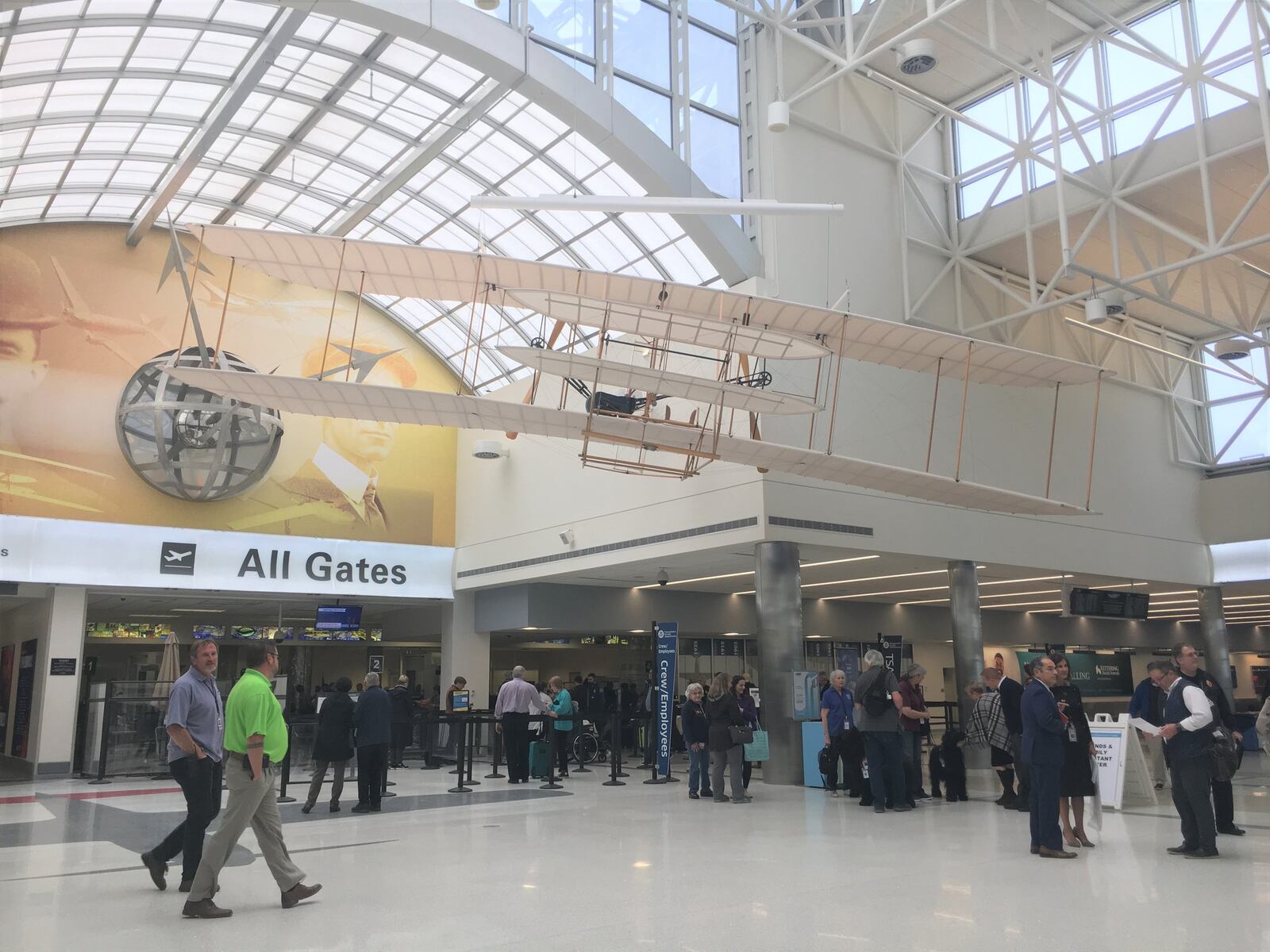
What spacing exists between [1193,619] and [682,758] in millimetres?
22658

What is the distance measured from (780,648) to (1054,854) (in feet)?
26.4

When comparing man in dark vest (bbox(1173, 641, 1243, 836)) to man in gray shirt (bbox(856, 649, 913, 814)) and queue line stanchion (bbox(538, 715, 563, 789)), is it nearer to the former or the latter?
man in gray shirt (bbox(856, 649, 913, 814))

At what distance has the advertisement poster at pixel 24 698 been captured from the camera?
62.8 feet

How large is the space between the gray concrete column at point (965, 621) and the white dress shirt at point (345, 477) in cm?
1328

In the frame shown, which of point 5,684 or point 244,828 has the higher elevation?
point 244,828

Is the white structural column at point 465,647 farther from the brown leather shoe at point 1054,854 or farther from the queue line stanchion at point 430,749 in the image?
the brown leather shoe at point 1054,854

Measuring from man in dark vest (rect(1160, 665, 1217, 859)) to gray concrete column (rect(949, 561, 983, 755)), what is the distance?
1049 cm

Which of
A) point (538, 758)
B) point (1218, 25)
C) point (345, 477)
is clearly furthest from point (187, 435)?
point (1218, 25)

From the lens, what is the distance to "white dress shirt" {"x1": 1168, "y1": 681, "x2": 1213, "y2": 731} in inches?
294

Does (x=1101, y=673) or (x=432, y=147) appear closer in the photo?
(x=432, y=147)

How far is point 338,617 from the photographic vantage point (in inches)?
915

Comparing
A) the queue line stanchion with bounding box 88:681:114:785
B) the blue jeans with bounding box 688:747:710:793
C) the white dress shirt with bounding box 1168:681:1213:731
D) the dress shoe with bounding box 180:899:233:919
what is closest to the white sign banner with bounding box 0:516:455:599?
the queue line stanchion with bounding box 88:681:114:785

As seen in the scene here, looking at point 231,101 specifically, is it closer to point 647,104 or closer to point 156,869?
point 647,104

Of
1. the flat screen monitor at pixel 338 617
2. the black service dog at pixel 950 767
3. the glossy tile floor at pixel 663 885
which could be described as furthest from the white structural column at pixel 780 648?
the flat screen monitor at pixel 338 617
